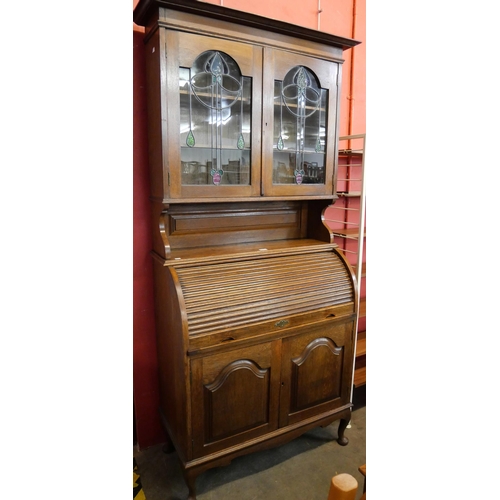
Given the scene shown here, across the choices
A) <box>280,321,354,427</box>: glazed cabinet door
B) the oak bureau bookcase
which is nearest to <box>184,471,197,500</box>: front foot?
the oak bureau bookcase

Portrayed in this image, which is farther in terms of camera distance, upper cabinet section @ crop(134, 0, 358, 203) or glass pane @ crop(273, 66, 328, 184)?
glass pane @ crop(273, 66, 328, 184)

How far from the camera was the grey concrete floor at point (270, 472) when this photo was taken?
1792mm

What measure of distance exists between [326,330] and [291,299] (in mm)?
293

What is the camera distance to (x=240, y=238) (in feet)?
6.58

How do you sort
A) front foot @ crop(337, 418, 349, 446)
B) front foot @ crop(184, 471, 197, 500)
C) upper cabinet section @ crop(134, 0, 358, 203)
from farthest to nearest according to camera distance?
front foot @ crop(337, 418, 349, 446) < front foot @ crop(184, 471, 197, 500) < upper cabinet section @ crop(134, 0, 358, 203)

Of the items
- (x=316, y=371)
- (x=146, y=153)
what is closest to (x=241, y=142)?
(x=146, y=153)

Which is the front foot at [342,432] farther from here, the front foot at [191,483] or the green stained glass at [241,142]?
the green stained glass at [241,142]

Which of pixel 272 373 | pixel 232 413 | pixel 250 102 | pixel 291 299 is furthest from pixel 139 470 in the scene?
pixel 250 102

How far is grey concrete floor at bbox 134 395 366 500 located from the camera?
1.79 m

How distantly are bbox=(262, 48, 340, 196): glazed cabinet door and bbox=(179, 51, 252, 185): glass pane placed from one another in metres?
0.11

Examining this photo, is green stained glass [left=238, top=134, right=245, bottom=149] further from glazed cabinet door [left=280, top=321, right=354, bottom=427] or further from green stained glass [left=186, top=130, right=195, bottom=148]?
glazed cabinet door [left=280, top=321, right=354, bottom=427]

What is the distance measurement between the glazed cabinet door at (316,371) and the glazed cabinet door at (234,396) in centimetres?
7

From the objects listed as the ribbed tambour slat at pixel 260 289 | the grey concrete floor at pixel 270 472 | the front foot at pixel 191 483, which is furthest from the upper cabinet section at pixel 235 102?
the grey concrete floor at pixel 270 472

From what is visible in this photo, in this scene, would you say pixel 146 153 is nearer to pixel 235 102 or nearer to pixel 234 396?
pixel 235 102
